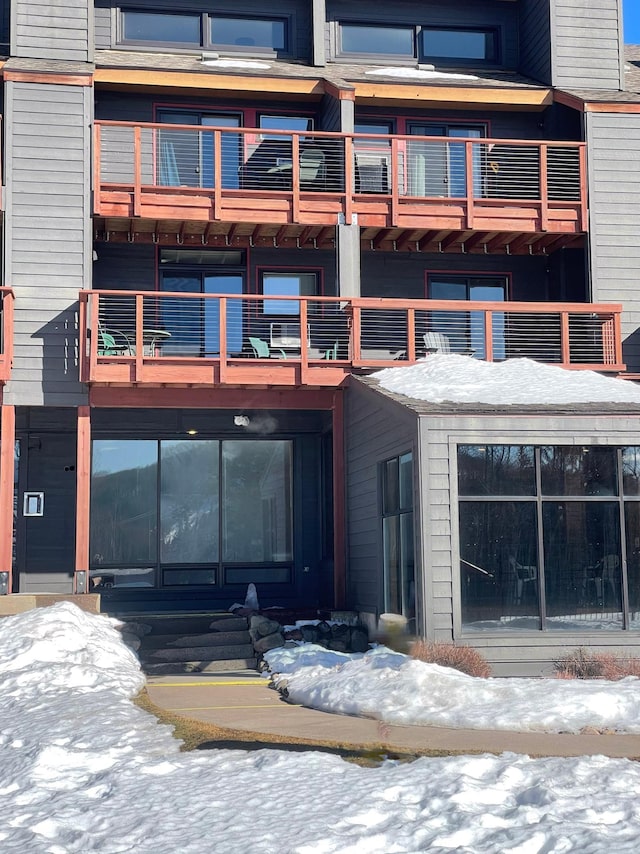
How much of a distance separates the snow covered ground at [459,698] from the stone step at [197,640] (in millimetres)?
2889

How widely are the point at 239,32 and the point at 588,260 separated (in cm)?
778

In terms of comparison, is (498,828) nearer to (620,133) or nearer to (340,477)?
(340,477)

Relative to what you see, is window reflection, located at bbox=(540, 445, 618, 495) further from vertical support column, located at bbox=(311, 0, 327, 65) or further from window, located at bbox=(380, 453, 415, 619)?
vertical support column, located at bbox=(311, 0, 327, 65)

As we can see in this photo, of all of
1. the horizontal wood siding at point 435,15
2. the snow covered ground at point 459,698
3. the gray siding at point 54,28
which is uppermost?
the horizontal wood siding at point 435,15

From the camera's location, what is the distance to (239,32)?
20266 millimetres

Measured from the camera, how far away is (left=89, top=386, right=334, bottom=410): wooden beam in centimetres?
1630

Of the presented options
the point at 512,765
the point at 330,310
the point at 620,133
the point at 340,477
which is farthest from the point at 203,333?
the point at 512,765

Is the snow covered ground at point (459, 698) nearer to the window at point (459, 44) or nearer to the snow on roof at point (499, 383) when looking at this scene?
the snow on roof at point (499, 383)

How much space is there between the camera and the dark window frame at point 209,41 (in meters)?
19.9

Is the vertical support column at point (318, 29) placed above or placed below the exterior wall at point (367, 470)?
above

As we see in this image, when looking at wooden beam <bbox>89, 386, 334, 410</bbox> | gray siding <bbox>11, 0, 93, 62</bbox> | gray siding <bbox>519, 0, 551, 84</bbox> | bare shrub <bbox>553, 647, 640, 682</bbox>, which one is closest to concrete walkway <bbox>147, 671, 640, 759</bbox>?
bare shrub <bbox>553, 647, 640, 682</bbox>

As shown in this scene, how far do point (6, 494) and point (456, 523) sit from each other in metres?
6.82

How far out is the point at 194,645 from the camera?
14492 mm

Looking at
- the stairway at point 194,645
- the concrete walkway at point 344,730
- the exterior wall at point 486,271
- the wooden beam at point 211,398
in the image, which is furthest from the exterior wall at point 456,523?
the exterior wall at point 486,271
